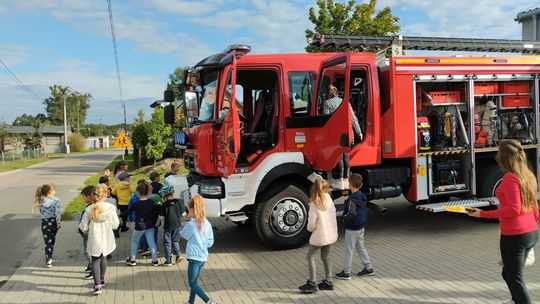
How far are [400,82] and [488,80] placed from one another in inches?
71.9

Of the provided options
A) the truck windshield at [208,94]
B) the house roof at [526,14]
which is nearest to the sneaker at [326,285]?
the truck windshield at [208,94]

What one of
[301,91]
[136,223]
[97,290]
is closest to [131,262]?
[136,223]

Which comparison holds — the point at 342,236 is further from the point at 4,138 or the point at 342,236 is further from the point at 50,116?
the point at 50,116

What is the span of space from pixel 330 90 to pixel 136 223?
358 centimetres

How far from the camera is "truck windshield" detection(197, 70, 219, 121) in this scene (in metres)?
7.29

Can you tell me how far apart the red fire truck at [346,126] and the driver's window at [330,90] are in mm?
17

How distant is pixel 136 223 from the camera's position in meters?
6.77

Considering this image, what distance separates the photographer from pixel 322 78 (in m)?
7.48

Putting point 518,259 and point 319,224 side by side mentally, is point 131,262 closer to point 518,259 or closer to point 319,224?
point 319,224

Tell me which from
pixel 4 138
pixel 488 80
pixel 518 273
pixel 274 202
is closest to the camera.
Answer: pixel 518 273

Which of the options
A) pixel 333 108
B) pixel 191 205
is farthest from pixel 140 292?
pixel 333 108

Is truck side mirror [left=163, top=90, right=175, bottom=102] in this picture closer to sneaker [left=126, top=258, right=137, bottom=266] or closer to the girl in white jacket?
the girl in white jacket

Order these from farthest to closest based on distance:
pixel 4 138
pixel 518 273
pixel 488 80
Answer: pixel 4 138 → pixel 488 80 → pixel 518 273

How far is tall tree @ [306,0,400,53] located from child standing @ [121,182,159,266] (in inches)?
615
